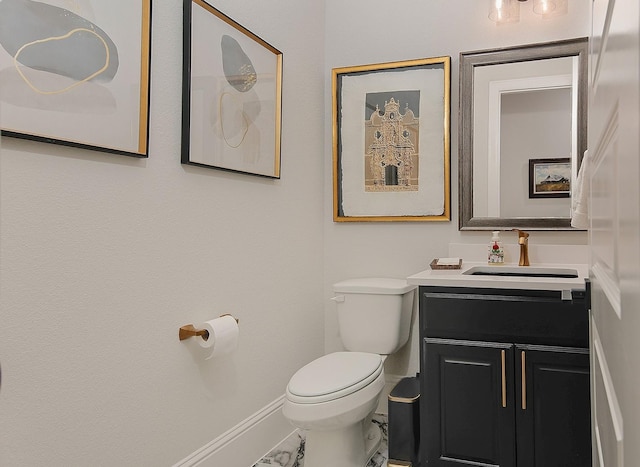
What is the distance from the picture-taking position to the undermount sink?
7.50ft

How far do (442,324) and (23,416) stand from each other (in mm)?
1446

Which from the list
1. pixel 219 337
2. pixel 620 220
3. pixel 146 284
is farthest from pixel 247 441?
pixel 620 220

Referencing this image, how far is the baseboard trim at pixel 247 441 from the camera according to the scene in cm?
195

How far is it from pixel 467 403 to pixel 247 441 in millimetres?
916

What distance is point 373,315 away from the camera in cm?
254

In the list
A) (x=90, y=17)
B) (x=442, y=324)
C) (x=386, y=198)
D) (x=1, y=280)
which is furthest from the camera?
(x=386, y=198)

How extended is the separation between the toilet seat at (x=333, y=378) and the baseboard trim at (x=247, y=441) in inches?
13.8

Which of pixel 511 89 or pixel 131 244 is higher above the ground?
pixel 511 89

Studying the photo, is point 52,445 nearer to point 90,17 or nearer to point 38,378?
point 38,378

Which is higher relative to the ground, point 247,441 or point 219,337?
point 219,337

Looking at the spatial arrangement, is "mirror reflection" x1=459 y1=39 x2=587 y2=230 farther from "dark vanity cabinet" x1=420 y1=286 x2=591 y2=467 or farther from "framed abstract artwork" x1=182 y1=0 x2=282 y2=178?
"framed abstract artwork" x1=182 y1=0 x2=282 y2=178

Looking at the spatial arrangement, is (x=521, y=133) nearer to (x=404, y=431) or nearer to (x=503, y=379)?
(x=503, y=379)

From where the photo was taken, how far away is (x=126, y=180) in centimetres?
160

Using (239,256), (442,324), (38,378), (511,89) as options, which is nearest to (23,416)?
(38,378)
